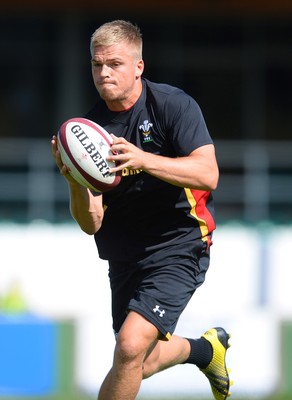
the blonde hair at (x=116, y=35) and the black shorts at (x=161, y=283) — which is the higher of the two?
the blonde hair at (x=116, y=35)

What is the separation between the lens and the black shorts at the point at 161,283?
5.73m

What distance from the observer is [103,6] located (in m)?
15.8

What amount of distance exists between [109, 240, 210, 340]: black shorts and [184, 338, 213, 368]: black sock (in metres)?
0.56

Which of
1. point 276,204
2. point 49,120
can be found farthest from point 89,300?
point 49,120

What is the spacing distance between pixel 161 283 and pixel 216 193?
7.99m

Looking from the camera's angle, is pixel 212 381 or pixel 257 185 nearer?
pixel 212 381

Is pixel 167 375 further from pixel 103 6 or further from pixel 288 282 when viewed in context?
pixel 103 6

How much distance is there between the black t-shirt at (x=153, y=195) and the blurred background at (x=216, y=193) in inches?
121

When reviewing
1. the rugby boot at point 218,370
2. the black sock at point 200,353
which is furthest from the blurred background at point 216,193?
the black sock at point 200,353

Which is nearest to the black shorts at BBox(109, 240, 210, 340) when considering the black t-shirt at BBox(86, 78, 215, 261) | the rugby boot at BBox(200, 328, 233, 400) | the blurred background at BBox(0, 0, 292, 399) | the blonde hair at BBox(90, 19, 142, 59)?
the black t-shirt at BBox(86, 78, 215, 261)

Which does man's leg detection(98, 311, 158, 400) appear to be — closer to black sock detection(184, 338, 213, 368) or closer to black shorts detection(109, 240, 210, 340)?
black shorts detection(109, 240, 210, 340)

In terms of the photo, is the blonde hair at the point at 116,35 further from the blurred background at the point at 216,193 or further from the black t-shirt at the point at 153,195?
the blurred background at the point at 216,193

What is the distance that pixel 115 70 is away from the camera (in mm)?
5711

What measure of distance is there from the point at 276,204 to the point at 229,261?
273 cm
